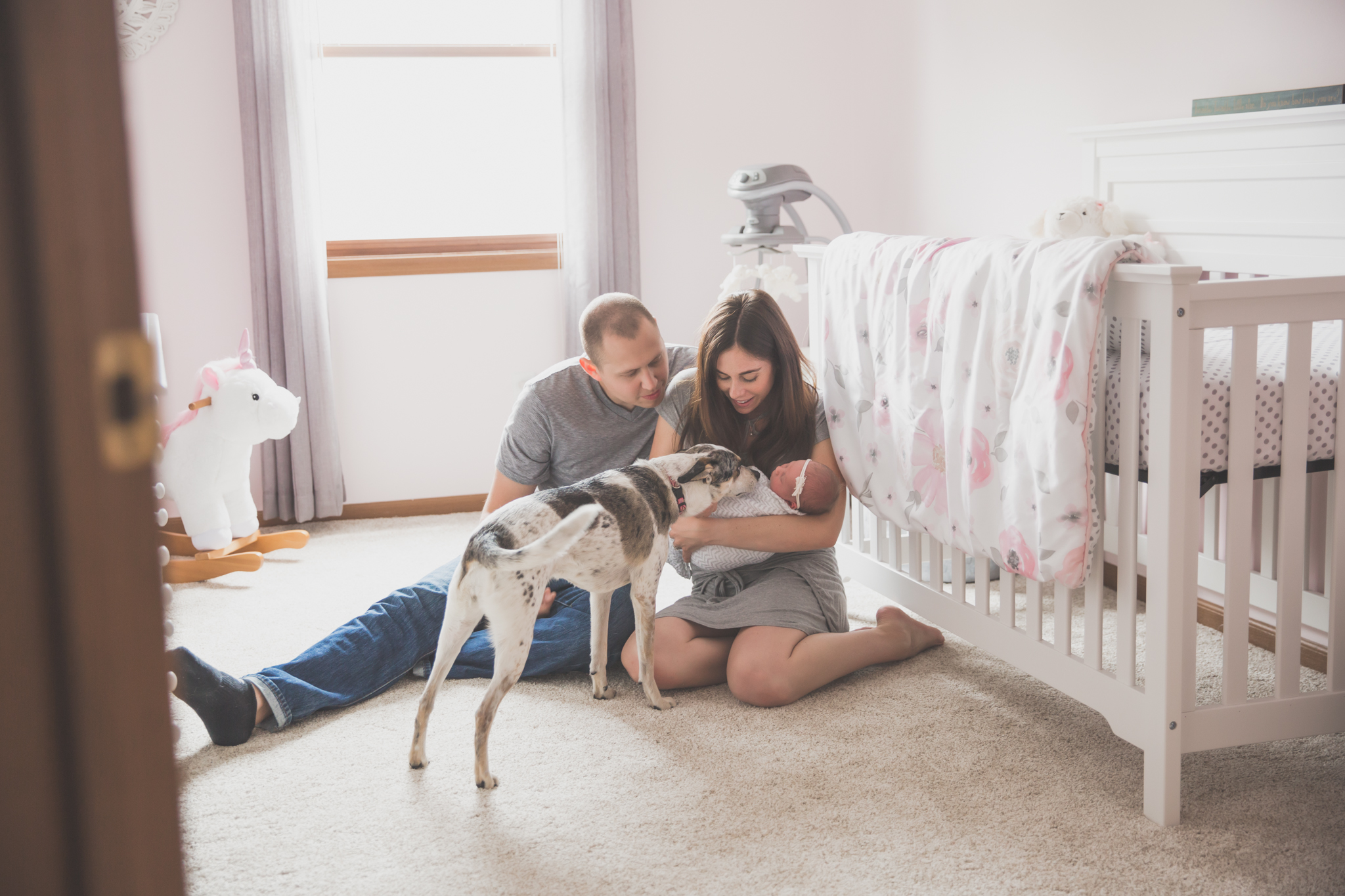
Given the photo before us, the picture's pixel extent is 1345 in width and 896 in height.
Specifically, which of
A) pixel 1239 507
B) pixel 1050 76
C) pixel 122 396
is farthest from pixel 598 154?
pixel 122 396

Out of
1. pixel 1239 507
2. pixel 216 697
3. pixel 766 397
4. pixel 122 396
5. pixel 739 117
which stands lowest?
pixel 216 697

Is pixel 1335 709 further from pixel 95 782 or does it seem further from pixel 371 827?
pixel 95 782

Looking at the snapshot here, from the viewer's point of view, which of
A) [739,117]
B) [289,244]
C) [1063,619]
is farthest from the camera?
[739,117]

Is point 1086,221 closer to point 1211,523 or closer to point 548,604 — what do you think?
point 1211,523

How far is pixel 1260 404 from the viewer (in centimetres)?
141

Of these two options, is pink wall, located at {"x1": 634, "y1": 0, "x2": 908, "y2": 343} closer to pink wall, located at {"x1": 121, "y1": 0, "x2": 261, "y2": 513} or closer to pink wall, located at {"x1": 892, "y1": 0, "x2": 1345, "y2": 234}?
pink wall, located at {"x1": 892, "y1": 0, "x2": 1345, "y2": 234}

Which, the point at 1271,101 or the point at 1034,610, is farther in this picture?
the point at 1271,101

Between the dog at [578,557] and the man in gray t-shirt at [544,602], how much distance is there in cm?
18

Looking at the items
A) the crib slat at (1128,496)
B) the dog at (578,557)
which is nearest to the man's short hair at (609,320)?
the dog at (578,557)

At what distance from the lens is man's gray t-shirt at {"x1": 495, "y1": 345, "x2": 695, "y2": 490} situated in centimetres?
205

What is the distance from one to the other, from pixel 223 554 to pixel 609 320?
168 centimetres

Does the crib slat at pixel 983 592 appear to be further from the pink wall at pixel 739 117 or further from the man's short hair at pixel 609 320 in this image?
the pink wall at pixel 739 117

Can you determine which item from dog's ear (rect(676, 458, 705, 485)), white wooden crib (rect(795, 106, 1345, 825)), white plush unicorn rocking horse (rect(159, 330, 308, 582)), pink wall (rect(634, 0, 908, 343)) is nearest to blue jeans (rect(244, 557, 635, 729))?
dog's ear (rect(676, 458, 705, 485))

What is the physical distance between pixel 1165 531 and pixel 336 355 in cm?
282
